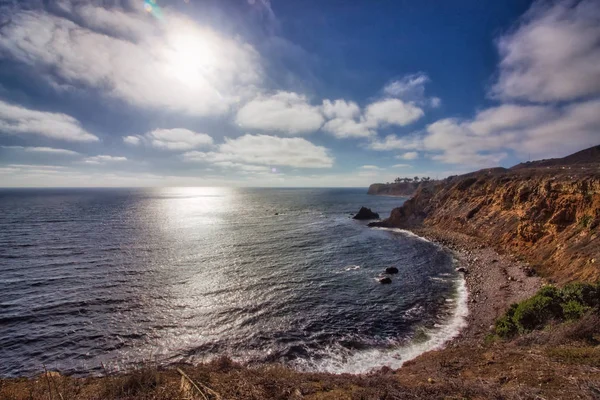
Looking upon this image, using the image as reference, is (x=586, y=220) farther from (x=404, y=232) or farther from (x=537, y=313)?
(x=404, y=232)

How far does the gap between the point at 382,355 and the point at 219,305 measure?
1716 centimetres

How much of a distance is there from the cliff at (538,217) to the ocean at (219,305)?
10.5 m

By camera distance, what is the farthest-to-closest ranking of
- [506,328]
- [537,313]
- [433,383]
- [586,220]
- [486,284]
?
[586,220], [486,284], [506,328], [537,313], [433,383]

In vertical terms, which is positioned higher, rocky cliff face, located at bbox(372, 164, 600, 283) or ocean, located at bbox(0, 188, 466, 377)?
rocky cliff face, located at bbox(372, 164, 600, 283)

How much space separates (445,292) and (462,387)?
954 inches

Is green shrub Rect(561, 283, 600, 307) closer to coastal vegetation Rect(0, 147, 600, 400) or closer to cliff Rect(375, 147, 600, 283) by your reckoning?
coastal vegetation Rect(0, 147, 600, 400)

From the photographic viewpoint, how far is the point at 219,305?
93.7ft

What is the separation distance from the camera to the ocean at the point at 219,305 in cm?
2067

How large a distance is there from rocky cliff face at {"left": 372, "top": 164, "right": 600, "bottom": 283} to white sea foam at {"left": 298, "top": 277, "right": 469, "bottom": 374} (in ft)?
45.8

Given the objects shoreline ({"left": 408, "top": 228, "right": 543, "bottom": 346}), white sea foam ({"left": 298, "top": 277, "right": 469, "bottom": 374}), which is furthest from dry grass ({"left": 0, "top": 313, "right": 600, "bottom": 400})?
shoreline ({"left": 408, "top": 228, "right": 543, "bottom": 346})

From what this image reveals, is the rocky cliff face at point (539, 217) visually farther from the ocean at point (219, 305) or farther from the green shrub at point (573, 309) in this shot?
the ocean at point (219, 305)

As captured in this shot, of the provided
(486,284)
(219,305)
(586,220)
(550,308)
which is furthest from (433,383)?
(586,220)

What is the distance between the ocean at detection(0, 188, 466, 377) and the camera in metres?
20.7

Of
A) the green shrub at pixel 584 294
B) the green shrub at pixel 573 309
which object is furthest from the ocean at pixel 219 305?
the green shrub at pixel 584 294
